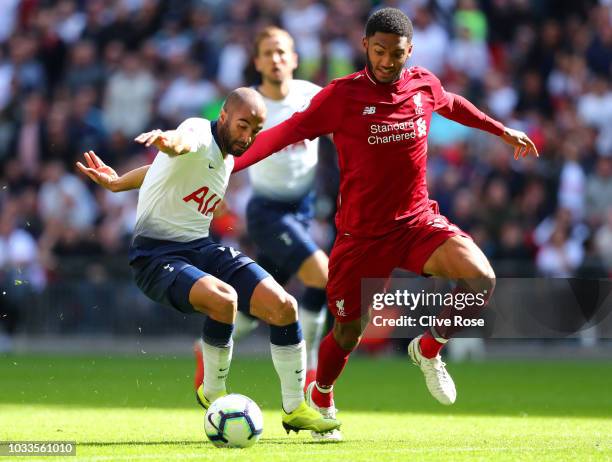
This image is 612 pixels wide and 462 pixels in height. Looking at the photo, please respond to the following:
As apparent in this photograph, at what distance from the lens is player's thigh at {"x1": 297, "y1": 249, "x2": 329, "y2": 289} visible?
1120 centimetres

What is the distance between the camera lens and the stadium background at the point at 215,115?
17172mm

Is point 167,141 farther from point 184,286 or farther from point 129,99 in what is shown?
point 129,99

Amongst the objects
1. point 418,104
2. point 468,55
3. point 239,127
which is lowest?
point 468,55

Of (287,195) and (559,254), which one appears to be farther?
(559,254)

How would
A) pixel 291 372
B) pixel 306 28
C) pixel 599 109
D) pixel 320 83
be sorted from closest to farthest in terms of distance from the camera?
pixel 291 372 < pixel 320 83 < pixel 599 109 < pixel 306 28

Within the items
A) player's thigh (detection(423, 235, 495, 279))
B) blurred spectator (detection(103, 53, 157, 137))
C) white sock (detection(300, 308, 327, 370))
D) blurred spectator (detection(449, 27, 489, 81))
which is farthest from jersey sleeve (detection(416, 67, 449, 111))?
blurred spectator (detection(103, 53, 157, 137))

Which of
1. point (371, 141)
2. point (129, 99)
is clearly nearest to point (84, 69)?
point (129, 99)

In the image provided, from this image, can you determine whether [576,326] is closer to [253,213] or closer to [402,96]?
[253,213]

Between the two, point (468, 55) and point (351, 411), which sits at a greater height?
point (468, 55)

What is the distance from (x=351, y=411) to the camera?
35.9 ft

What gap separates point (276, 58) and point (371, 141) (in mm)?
2619

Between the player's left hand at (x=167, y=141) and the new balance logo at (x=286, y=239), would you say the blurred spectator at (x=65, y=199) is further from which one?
the player's left hand at (x=167, y=141)

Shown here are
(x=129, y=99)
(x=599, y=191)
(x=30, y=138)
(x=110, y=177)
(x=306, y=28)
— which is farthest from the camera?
(x=129, y=99)

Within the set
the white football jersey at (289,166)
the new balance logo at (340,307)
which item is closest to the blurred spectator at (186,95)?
the white football jersey at (289,166)
